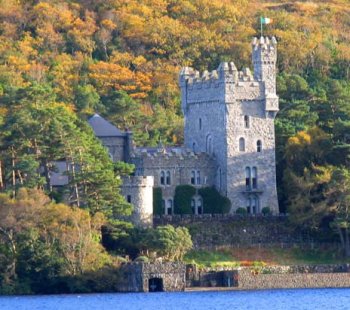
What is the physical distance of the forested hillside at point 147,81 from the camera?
117188mm

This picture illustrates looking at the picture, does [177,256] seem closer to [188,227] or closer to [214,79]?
[188,227]

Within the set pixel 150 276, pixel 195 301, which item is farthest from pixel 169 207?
pixel 195 301

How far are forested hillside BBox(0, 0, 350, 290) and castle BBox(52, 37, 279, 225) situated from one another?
1.59 metres

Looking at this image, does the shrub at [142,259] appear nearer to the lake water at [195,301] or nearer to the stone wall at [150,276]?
the stone wall at [150,276]

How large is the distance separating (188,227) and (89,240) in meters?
10.2

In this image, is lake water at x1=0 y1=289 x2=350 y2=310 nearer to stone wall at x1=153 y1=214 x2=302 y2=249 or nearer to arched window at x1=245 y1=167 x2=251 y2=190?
stone wall at x1=153 y1=214 x2=302 y2=249

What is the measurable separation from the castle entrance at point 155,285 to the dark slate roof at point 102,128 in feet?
55.7

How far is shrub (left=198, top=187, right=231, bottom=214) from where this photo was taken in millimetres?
121812

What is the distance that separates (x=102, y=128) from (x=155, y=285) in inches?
730

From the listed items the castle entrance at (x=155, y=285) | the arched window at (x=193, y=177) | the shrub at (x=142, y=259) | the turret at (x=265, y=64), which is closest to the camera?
the castle entrance at (x=155, y=285)

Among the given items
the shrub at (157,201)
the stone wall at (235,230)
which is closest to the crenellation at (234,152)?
the shrub at (157,201)

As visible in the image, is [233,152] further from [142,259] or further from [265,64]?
[142,259]

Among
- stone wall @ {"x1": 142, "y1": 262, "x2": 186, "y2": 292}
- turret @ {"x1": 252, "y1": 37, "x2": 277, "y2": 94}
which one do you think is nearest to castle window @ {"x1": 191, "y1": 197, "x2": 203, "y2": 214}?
turret @ {"x1": 252, "y1": 37, "x2": 277, "y2": 94}

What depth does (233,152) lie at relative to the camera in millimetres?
122250
